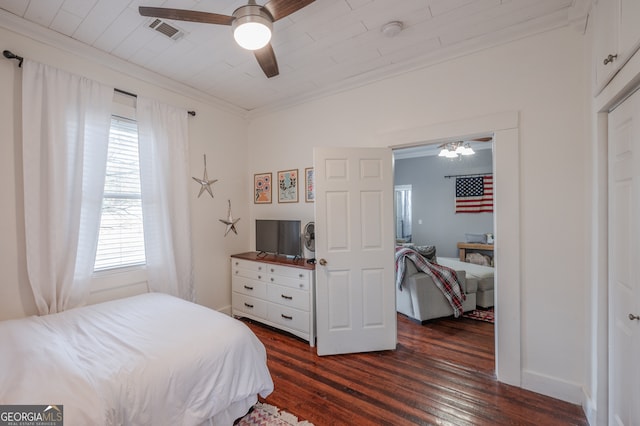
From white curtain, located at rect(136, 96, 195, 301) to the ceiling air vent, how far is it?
33.5 inches

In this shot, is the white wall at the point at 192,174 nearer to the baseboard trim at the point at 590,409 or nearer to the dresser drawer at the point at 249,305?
the dresser drawer at the point at 249,305

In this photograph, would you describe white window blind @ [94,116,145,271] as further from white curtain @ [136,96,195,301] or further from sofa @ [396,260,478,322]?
sofa @ [396,260,478,322]

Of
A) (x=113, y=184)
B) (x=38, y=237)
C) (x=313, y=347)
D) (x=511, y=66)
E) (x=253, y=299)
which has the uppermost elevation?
(x=511, y=66)

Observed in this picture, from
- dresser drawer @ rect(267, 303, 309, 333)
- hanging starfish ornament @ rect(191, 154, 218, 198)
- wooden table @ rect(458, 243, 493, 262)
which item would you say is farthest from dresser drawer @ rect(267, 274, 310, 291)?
wooden table @ rect(458, 243, 493, 262)

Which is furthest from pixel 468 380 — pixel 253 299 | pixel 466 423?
pixel 253 299

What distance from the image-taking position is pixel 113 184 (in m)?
2.62

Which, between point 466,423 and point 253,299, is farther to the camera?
point 253,299

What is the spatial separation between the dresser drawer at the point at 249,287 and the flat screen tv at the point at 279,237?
409mm

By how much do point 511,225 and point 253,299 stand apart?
279cm

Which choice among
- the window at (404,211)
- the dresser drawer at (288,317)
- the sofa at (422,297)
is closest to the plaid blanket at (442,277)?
the sofa at (422,297)

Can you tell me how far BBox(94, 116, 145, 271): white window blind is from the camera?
8.43 ft

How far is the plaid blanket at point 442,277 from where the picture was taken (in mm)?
3428

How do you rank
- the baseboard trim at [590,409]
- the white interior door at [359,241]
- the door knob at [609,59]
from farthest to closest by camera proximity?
the white interior door at [359,241]
the baseboard trim at [590,409]
the door knob at [609,59]

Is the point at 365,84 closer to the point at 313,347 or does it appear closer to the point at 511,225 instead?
the point at 511,225
